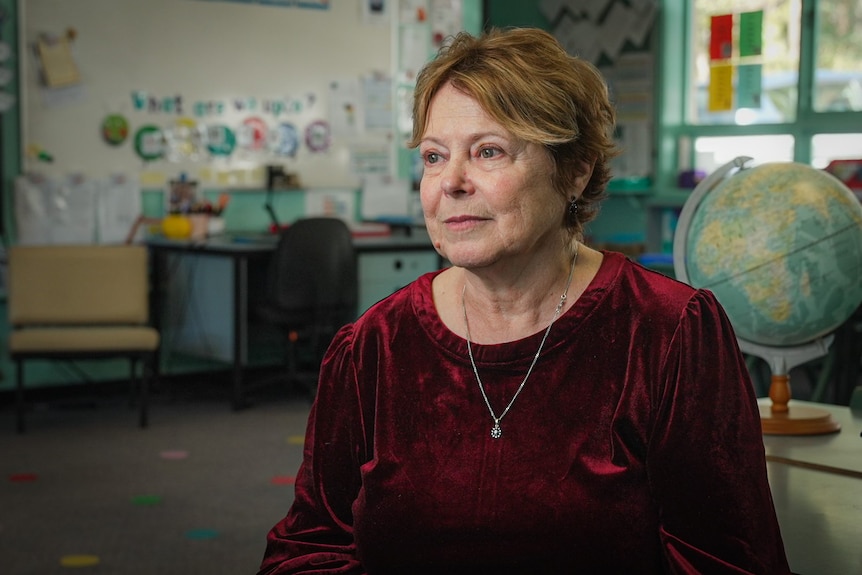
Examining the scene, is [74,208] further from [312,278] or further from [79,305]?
[312,278]

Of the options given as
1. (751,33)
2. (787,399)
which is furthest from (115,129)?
(787,399)

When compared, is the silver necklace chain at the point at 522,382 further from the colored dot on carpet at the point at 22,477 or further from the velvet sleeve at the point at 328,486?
the colored dot on carpet at the point at 22,477

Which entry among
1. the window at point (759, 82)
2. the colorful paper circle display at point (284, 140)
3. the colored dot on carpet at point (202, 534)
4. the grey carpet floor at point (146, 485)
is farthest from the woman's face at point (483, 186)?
the window at point (759, 82)

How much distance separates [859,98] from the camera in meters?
6.27

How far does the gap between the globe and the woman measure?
467 millimetres

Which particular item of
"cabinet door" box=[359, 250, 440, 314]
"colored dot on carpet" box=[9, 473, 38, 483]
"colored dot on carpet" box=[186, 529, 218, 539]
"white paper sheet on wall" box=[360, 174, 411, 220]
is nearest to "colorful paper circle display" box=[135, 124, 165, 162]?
"cabinet door" box=[359, 250, 440, 314]

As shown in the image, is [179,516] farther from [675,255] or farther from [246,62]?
[246,62]

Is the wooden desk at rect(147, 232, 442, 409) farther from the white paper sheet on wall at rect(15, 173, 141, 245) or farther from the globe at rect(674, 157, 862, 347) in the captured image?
the globe at rect(674, 157, 862, 347)

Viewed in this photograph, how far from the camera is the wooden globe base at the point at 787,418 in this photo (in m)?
1.84

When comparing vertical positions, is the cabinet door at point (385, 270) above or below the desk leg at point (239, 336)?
above

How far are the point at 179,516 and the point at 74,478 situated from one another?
26.4 inches

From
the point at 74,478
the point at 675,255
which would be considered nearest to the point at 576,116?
the point at 675,255

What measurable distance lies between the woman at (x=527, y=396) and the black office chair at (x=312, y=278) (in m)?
3.84

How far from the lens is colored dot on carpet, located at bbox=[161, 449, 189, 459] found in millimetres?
4445
